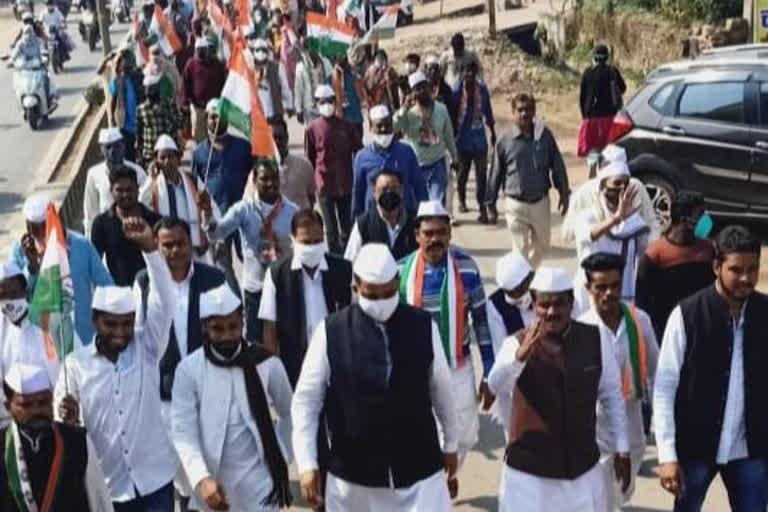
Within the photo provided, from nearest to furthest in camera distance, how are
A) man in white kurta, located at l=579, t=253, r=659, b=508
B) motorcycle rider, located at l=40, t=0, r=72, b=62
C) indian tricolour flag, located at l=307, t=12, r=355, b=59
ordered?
1. man in white kurta, located at l=579, t=253, r=659, b=508
2. indian tricolour flag, located at l=307, t=12, r=355, b=59
3. motorcycle rider, located at l=40, t=0, r=72, b=62

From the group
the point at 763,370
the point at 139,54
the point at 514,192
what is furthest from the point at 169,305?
the point at 139,54

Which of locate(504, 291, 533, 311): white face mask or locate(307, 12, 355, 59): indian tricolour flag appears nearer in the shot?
locate(504, 291, 533, 311): white face mask

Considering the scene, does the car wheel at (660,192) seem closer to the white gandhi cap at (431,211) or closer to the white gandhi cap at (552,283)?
the white gandhi cap at (431,211)

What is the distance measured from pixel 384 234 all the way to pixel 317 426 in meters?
2.51

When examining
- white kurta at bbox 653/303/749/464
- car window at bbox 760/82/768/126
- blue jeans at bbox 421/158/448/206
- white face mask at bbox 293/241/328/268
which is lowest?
white kurta at bbox 653/303/749/464

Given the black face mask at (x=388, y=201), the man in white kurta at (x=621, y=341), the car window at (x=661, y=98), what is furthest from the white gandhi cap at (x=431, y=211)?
the car window at (x=661, y=98)

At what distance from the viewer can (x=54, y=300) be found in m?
6.36

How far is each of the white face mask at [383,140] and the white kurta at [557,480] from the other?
4.19 metres

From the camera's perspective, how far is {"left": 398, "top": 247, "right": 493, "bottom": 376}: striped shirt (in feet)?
22.4

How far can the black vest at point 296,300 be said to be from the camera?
23.1 feet

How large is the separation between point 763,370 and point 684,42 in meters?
14.4

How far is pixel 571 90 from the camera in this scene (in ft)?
68.1

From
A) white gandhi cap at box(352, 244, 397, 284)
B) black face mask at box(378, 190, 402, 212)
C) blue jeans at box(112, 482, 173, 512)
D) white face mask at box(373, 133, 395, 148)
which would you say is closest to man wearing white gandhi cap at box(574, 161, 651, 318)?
black face mask at box(378, 190, 402, 212)

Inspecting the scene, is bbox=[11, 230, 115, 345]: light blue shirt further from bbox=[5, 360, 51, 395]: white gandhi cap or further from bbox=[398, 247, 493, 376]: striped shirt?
bbox=[5, 360, 51, 395]: white gandhi cap
